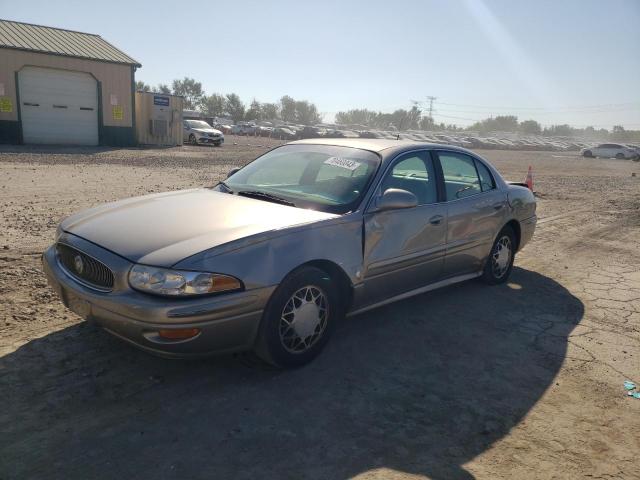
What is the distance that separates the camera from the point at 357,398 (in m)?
3.31

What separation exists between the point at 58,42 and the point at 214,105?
289 ft

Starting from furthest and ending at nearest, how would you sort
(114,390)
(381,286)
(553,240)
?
1. (553,240)
2. (381,286)
3. (114,390)

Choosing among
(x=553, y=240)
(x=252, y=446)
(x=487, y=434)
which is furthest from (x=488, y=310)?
(x=553, y=240)

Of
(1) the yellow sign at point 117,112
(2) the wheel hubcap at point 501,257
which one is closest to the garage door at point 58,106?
(1) the yellow sign at point 117,112

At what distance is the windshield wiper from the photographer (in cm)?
405

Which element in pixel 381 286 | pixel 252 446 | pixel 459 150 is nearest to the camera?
pixel 252 446

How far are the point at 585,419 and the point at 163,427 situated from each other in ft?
8.45

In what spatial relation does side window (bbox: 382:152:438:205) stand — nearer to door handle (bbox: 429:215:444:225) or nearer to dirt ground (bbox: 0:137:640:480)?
door handle (bbox: 429:215:444:225)

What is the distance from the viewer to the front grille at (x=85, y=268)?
3209 millimetres

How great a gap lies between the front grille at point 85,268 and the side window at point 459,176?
3086 mm

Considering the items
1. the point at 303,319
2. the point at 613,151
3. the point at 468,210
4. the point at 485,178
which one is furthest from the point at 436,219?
the point at 613,151

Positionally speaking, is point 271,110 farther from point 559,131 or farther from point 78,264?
point 78,264

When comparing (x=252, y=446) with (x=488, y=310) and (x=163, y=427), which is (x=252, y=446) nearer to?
(x=163, y=427)

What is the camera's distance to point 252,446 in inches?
109
